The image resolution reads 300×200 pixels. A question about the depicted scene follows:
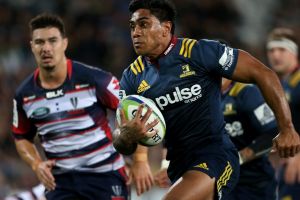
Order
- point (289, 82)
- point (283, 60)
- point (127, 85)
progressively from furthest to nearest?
point (283, 60)
point (289, 82)
point (127, 85)

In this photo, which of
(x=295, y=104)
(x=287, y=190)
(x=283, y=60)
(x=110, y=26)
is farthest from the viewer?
(x=110, y=26)

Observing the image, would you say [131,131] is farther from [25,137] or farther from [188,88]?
[25,137]

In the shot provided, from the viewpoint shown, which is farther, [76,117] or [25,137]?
[25,137]

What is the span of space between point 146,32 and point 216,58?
555 millimetres

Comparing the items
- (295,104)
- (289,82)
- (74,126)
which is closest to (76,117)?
(74,126)

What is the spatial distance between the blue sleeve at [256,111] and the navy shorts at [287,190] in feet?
4.22

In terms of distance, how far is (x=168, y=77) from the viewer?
5727mm

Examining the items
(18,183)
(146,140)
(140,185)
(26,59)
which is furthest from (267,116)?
(26,59)

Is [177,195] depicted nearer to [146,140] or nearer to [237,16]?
[146,140]

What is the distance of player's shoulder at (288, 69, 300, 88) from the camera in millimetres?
8245

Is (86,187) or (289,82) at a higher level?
(289,82)

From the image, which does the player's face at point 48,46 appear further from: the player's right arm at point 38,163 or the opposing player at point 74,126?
the player's right arm at point 38,163

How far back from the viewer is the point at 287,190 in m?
8.22

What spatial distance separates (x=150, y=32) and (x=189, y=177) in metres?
1.11
